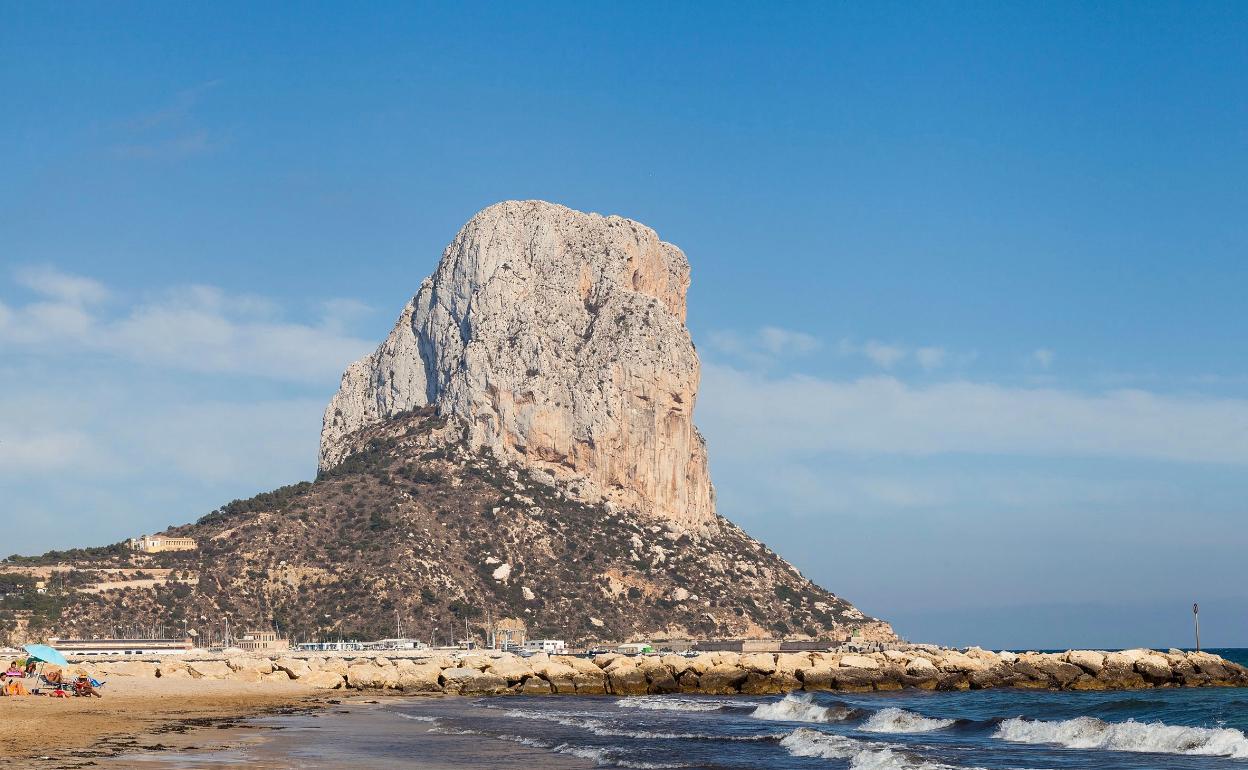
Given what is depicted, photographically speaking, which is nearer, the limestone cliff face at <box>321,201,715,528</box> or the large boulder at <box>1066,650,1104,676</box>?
the large boulder at <box>1066,650,1104,676</box>

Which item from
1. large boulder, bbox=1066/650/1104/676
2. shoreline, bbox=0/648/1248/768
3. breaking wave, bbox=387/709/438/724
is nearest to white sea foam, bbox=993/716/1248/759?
breaking wave, bbox=387/709/438/724

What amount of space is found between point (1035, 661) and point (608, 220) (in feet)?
297

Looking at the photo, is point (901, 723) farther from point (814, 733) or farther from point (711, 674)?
point (711, 674)

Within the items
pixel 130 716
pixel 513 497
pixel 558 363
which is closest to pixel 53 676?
pixel 130 716

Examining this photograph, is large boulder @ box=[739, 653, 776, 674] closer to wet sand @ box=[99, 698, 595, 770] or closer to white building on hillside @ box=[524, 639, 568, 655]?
wet sand @ box=[99, 698, 595, 770]

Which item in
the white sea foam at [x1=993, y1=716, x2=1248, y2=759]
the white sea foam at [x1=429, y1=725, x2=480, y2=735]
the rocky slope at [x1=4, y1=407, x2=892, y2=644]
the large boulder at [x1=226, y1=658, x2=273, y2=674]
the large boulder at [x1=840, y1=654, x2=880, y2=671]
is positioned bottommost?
the white sea foam at [x1=993, y1=716, x2=1248, y2=759]

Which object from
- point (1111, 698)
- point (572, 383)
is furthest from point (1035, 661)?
point (572, 383)

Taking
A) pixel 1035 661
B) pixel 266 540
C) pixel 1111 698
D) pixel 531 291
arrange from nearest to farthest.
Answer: pixel 1111 698
pixel 1035 661
pixel 266 540
pixel 531 291

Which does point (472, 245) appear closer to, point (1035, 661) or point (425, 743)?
point (1035, 661)

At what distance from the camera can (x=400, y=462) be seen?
132500 mm

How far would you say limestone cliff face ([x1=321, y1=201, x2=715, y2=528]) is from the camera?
13250cm

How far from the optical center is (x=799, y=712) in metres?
43.5

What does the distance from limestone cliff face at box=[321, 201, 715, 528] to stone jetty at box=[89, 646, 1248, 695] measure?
69.7 meters

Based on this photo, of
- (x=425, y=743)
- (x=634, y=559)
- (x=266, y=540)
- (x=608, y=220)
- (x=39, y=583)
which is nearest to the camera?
(x=425, y=743)
